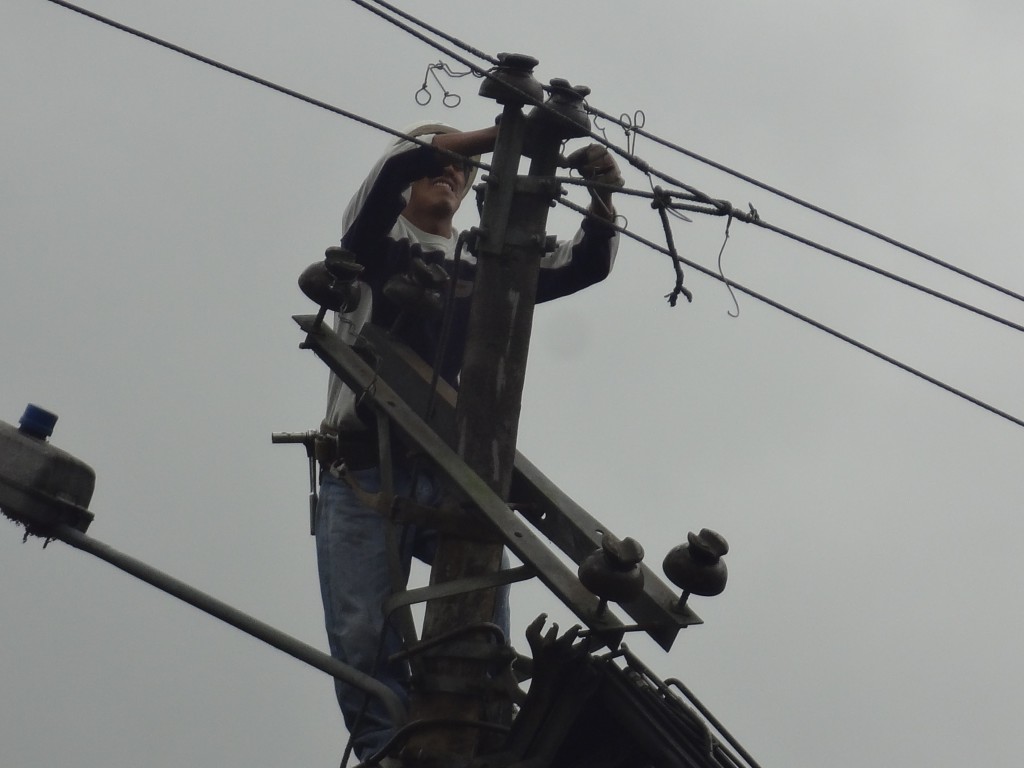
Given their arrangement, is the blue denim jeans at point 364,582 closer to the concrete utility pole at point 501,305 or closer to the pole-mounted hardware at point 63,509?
the concrete utility pole at point 501,305

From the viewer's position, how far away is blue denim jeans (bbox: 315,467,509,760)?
6797 mm

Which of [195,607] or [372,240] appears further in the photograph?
[372,240]

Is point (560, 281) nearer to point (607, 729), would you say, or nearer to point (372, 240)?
point (372, 240)

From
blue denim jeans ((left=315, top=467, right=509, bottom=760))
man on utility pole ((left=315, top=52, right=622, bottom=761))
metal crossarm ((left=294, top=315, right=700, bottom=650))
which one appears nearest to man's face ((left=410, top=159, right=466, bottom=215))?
man on utility pole ((left=315, top=52, right=622, bottom=761))

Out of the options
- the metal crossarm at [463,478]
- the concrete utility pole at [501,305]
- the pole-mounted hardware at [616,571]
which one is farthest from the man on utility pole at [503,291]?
the pole-mounted hardware at [616,571]

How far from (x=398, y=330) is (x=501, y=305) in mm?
562

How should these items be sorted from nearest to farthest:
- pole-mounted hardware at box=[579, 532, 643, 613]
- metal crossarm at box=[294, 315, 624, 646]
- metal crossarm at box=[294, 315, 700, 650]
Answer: pole-mounted hardware at box=[579, 532, 643, 613], metal crossarm at box=[294, 315, 624, 646], metal crossarm at box=[294, 315, 700, 650]

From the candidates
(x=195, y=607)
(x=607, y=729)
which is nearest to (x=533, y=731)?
(x=607, y=729)

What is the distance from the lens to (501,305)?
6.79 m

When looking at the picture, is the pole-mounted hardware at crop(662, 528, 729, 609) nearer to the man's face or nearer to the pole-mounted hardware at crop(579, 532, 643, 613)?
the pole-mounted hardware at crop(579, 532, 643, 613)

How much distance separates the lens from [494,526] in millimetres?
6441

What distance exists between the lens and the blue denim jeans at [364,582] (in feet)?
22.3

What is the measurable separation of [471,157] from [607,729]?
93.6 inches

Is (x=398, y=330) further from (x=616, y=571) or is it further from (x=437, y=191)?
(x=616, y=571)
